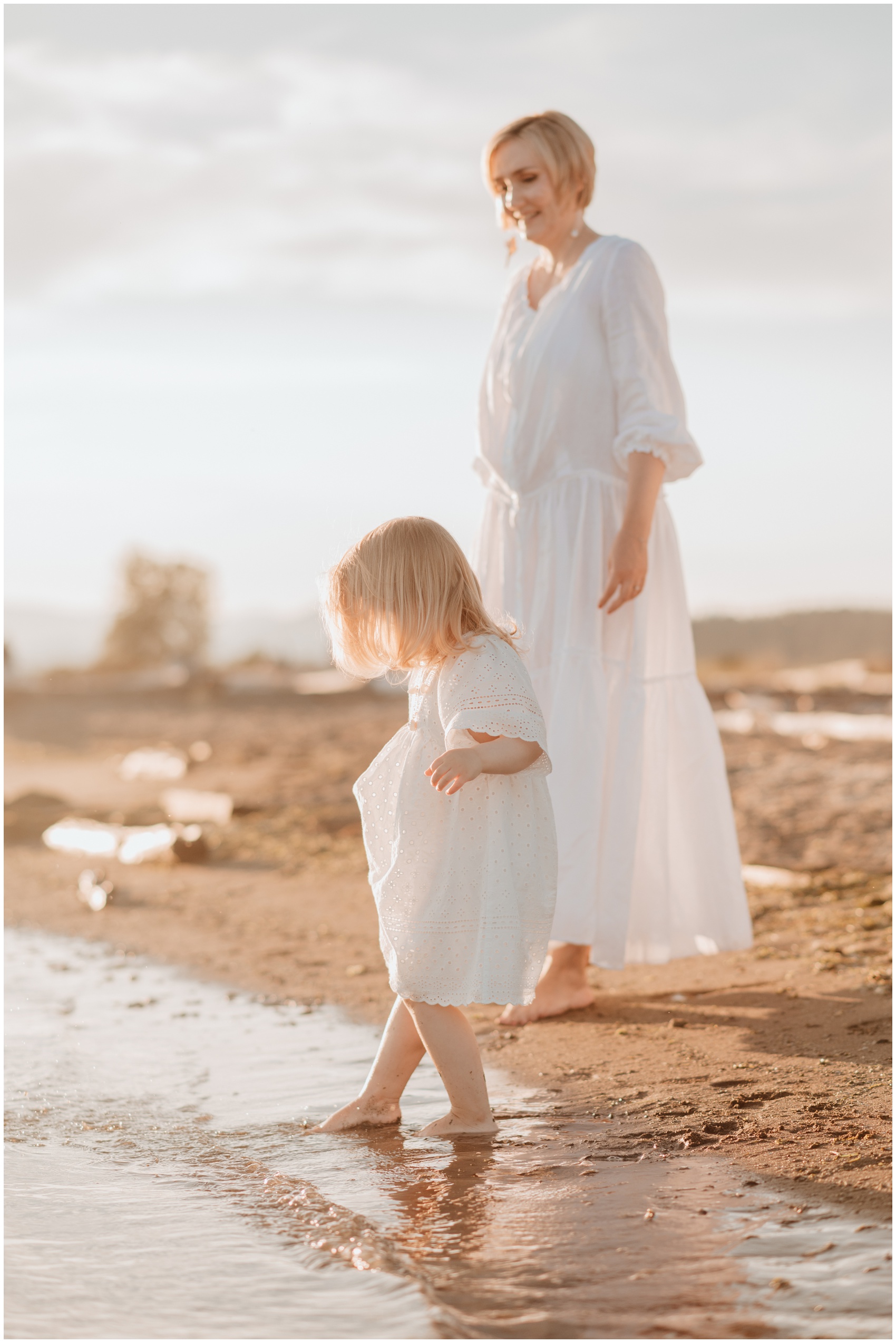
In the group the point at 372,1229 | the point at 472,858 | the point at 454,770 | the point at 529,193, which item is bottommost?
the point at 372,1229

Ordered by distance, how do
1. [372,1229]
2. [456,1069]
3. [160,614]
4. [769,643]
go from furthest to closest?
1. [160,614]
2. [769,643]
3. [456,1069]
4. [372,1229]

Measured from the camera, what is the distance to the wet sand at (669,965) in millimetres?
2689

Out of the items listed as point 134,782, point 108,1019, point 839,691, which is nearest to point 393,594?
point 108,1019

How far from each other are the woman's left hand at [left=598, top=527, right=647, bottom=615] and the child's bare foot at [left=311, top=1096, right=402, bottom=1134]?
→ 140 centimetres

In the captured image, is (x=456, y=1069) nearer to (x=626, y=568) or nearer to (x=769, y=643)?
(x=626, y=568)

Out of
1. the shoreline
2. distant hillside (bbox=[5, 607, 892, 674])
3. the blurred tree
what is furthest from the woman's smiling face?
the blurred tree

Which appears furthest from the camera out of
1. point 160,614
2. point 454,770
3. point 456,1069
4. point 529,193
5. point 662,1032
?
point 160,614

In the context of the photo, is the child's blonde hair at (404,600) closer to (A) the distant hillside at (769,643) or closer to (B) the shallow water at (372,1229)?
(B) the shallow water at (372,1229)

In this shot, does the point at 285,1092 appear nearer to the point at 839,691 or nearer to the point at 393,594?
the point at 393,594

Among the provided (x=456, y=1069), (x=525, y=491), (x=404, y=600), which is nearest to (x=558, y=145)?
(x=525, y=491)

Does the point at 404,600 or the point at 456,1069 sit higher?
the point at 404,600

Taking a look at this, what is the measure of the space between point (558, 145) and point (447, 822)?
6.33 ft

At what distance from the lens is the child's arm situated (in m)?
2.65

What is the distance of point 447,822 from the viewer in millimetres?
2877
